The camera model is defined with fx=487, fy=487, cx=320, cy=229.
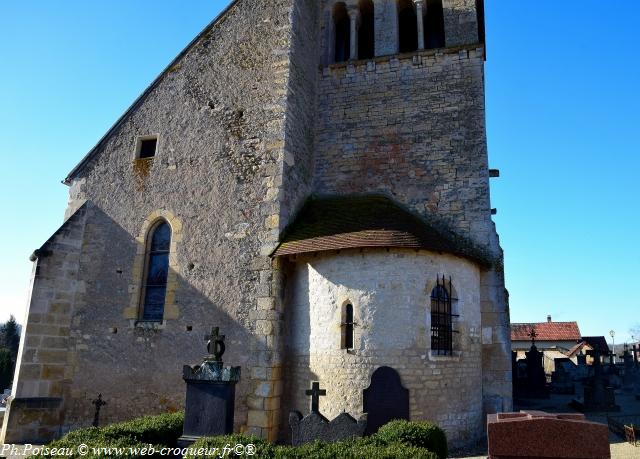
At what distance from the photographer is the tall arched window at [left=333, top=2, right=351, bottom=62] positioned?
15633mm

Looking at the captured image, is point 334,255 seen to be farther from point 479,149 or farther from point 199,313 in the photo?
point 479,149

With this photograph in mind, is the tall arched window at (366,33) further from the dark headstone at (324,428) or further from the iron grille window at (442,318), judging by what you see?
the dark headstone at (324,428)

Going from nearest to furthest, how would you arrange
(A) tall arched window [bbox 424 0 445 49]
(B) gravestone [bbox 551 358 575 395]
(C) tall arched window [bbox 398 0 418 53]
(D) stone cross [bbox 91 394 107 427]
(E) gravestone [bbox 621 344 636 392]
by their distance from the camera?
(D) stone cross [bbox 91 394 107 427] < (A) tall arched window [bbox 424 0 445 49] < (C) tall arched window [bbox 398 0 418 53] < (B) gravestone [bbox 551 358 575 395] < (E) gravestone [bbox 621 344 636 392]

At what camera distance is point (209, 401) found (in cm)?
777

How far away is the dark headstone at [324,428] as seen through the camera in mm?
7578

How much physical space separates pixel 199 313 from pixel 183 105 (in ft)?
18.8

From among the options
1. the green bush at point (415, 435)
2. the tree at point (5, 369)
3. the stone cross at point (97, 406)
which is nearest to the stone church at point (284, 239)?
the stone cross at point (97, 406)

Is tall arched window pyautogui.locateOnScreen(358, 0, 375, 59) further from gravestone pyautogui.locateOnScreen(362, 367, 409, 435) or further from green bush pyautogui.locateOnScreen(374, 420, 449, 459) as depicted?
green bush pyautogui.locateOnScreen(374, 420, 449, 459)

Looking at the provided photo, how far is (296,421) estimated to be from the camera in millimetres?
7965

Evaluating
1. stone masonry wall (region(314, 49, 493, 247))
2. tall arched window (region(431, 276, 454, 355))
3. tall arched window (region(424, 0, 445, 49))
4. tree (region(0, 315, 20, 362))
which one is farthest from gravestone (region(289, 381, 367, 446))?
tree (region(0, 315, 20, 362))

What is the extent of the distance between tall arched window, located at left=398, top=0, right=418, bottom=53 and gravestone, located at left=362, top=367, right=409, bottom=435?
33.8ft

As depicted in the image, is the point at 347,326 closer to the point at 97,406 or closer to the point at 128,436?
the point at 128,436

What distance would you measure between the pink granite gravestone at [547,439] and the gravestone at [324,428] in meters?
2.26

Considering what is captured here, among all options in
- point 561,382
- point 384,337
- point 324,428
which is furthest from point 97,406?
point 561,382
